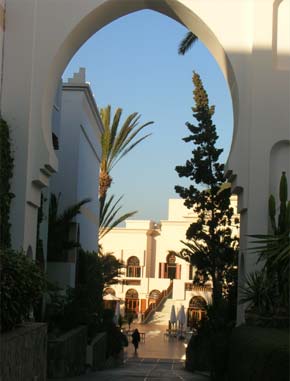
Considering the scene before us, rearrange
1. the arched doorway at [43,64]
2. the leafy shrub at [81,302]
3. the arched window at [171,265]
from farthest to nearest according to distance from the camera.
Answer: the arched window at [171,265], the leafy shrub at [81,302], the arched doorway at [43,64]

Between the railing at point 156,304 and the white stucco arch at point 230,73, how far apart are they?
37.9 meters

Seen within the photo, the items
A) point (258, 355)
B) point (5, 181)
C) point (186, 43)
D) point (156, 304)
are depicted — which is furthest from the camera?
point (156, 304)

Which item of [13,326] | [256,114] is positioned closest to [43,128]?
[256,114]

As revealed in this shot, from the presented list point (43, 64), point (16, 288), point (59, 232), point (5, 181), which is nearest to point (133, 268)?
point (59, 232)

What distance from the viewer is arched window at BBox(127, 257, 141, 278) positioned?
59375 millimetres

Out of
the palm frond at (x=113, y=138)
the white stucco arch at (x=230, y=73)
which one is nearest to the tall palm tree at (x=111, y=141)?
the palm frond at (x=113, y=138)

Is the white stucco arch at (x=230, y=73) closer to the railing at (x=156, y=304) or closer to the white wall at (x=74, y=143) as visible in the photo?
the white wall at (x=74, y=143)

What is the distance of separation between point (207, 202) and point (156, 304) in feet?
104

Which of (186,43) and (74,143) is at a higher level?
(186,43)

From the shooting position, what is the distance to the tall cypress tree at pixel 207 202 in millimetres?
23203

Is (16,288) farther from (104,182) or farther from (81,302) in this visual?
(104,182)

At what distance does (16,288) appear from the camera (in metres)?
9.58

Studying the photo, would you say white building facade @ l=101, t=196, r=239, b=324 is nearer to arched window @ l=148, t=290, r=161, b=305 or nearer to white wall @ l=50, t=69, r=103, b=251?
arched window @ l=148, t=290, r=161, b=305

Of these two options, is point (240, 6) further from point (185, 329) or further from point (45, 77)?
point (185, 329)
